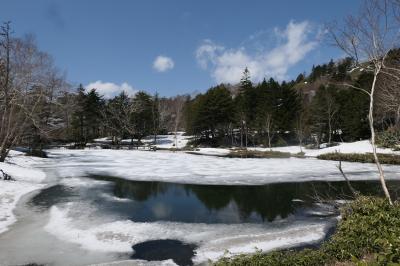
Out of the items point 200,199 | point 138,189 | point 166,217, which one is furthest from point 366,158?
point 166,217

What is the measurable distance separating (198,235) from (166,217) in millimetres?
3074

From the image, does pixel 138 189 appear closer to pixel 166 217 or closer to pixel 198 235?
pixel 166 217

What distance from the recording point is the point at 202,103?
222ft

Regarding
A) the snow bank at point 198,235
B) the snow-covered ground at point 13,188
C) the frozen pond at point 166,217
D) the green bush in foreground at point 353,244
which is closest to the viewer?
the green bush in foreground at point 353,244

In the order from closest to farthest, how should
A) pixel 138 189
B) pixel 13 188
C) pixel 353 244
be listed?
pixel 353 244
pixel 13 188
pixel 138 189

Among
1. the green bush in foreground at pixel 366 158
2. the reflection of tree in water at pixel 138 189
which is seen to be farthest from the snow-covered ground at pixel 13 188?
the green bush in foreground at pixel 366 158

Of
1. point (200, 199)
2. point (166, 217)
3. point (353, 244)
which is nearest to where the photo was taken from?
point (353, 244)

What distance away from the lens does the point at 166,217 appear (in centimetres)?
1496

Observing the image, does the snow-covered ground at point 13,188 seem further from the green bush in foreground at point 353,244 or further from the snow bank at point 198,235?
the green bush in foreground at point 353,244

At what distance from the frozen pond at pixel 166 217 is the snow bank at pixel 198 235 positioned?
3cm

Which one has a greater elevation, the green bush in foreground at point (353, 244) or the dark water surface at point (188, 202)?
the green bush in foreground at point (353, 244)

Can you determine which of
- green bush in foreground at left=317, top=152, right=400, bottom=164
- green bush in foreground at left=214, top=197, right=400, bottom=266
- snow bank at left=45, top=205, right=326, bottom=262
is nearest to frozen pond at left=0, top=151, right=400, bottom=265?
snow bank at left=45, top=205, right=326, bottom=262

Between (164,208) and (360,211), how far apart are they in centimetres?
935

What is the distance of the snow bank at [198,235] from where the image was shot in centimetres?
1095
